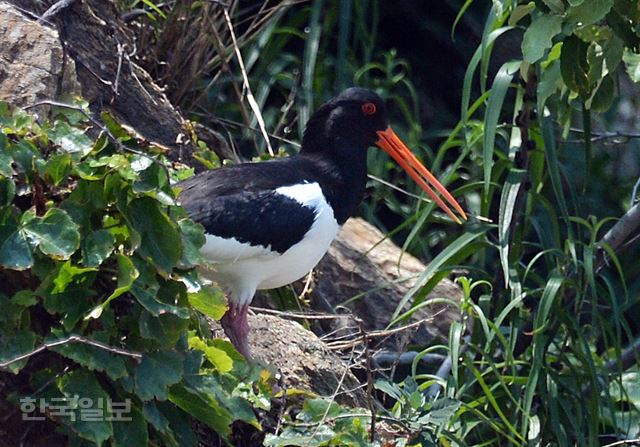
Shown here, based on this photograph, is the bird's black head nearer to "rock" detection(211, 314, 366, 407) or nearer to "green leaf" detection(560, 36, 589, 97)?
"rock" detection(211, 314, 366, 407)

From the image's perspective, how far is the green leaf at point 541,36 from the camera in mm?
3488

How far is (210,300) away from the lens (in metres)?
3.41

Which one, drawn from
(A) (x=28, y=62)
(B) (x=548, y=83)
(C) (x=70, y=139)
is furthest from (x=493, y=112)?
(C) (x=70, y=139)

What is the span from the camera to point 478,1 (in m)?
7.05

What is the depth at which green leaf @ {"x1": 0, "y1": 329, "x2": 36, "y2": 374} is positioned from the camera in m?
3.05

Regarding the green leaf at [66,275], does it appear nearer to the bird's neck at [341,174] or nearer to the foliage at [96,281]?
the foliage at [96,281]

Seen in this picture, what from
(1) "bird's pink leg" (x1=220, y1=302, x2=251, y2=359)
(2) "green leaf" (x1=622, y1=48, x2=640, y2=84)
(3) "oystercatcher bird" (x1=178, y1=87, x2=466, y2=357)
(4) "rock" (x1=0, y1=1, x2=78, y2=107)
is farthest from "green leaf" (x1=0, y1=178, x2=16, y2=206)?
(2) "green leaf" (x1=622, y1=48, x2=640, y2=84)

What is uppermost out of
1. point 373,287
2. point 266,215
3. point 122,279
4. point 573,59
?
point 573,59

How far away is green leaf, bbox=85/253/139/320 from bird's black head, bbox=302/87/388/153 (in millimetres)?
1730

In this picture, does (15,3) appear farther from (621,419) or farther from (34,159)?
(621,419)

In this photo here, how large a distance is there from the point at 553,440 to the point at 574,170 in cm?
233

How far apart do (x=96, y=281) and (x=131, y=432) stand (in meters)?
0.37

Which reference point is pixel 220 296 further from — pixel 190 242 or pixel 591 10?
pixel 591 10

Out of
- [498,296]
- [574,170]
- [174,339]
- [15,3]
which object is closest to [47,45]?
[15,3]
